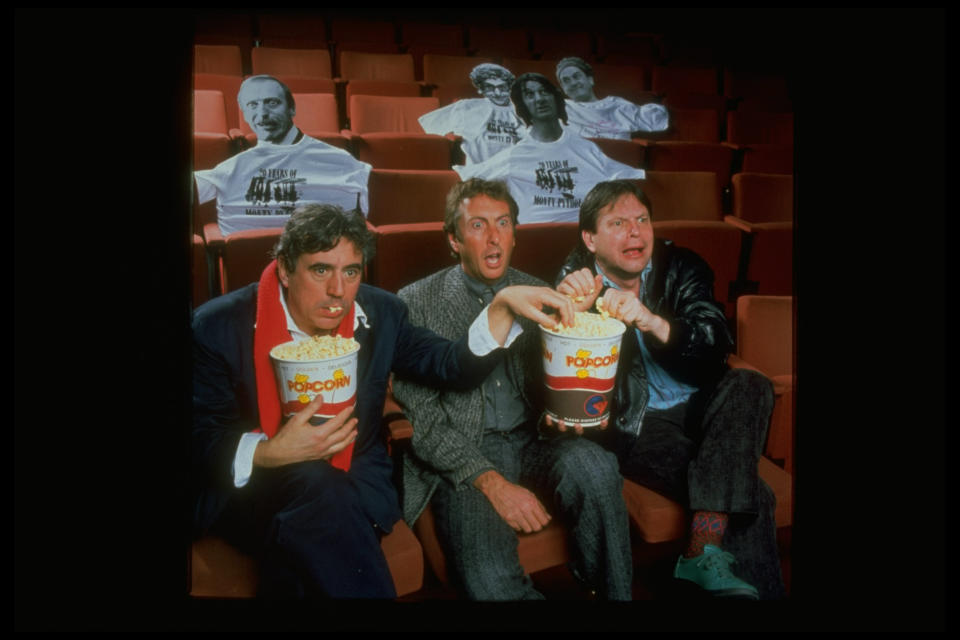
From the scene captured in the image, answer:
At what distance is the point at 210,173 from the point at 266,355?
33 centimetres

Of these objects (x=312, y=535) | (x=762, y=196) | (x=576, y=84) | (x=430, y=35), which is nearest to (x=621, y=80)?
(x=576, y=84)

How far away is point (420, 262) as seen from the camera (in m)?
1.06

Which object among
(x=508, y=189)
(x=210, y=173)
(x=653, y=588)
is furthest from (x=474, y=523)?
(x=210, y=173)

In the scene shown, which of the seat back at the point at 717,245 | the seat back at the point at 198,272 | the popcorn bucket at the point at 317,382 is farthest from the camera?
the seat back at the point at 717,245

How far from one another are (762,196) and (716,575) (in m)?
0.74

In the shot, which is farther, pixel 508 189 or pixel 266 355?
pixel 508 189

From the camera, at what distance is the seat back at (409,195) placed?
3.48 feet

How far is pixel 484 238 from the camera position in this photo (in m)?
1.02

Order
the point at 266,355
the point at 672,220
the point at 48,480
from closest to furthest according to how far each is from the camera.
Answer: the point at 266,355, the point at 48,480, the point at 672,220

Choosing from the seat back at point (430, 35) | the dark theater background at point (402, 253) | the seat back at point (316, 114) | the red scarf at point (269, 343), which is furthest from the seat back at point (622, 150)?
the seat back at point (430, 35)

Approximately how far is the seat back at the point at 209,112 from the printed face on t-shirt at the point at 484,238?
1.39 feet

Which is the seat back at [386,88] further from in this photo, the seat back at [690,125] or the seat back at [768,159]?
the seat back at [768,159]

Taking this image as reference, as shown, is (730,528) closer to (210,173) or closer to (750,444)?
(750,444)

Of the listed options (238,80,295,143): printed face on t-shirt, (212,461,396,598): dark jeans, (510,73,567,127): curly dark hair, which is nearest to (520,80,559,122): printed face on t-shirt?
(510,73,567,127): curly dark hair
